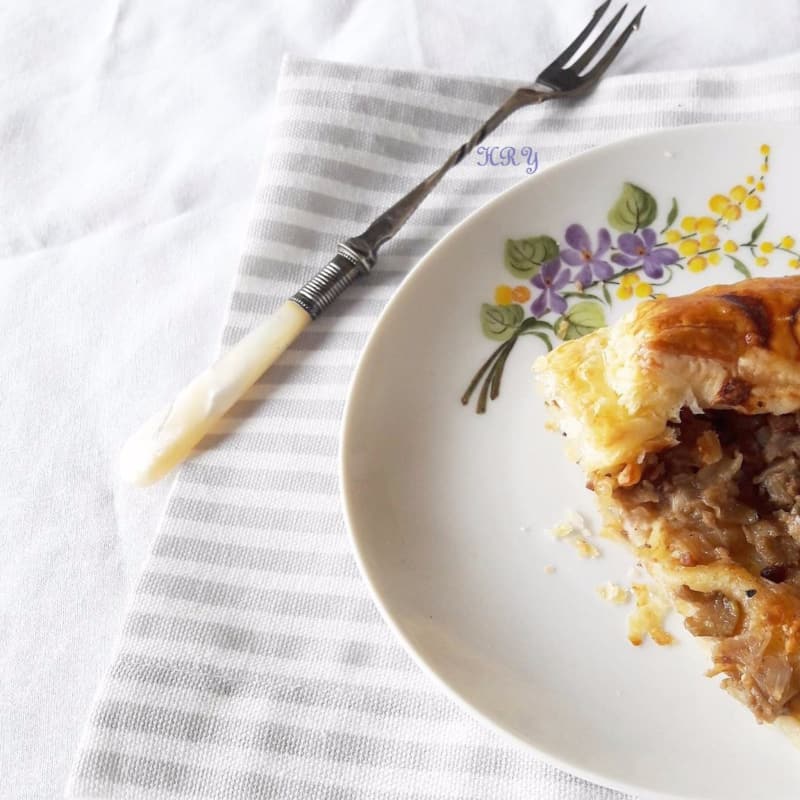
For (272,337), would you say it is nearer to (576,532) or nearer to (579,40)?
(576,532)

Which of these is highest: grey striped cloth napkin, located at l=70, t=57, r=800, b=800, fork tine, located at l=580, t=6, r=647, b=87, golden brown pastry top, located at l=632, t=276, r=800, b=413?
golden brown pastry top, located at l=632, t=276, r=800, b=413

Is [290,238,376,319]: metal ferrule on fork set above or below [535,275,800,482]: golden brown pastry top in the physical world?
below

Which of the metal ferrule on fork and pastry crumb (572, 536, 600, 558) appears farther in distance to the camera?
the metal ferrule on fork

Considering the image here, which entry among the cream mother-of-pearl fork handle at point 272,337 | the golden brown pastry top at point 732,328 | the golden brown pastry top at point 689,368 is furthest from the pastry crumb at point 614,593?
the cream mother-of-pearl fork handle at point 272,337

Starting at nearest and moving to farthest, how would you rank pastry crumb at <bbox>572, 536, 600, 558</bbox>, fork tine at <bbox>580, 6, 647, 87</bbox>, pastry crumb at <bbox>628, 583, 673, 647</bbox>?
1. pastry crumb at <bbox>628, 583, 673, 647</bbox>
2. pastry crumb at <bbox>572, 536, 600, 558</bbox>
3. fork tine at <bbox>580, 6, 647, 87</bbox>

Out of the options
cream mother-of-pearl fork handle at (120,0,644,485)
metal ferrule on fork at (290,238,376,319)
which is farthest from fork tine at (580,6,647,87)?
metal ferrule on fork at (290,238,376,319)

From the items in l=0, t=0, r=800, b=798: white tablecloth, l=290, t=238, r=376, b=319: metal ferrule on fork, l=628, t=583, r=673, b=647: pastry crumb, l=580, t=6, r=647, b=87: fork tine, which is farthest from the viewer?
l=580, t=6, r=647, b=87: fork tine

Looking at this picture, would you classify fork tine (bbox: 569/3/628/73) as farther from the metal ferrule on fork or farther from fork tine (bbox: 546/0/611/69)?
the metal ferrule on fork

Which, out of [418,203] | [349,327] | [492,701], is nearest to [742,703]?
[492,701]
